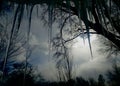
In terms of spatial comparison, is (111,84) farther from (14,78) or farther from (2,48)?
(2,48)

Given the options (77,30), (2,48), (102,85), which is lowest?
(102,85)

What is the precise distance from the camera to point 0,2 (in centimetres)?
82

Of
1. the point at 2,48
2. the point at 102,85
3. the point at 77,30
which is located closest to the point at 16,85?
the point at 2,48

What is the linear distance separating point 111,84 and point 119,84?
395 millimetres

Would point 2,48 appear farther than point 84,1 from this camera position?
Yes

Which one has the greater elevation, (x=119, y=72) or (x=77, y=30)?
(x=77, y=30)

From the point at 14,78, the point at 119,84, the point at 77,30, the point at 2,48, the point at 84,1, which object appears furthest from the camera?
the point at 119,84

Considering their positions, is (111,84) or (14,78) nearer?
(14,78)

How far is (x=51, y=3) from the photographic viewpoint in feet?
2.48

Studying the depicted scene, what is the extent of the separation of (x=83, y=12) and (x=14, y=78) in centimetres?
766

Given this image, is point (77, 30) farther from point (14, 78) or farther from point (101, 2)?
point (101, 2)

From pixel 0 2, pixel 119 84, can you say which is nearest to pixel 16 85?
pixel 119 84

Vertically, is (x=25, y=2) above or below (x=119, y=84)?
above

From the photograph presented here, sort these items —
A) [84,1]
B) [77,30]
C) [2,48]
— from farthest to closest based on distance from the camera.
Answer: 1. [77,30]
2. [2,48]
3. [84,1]
